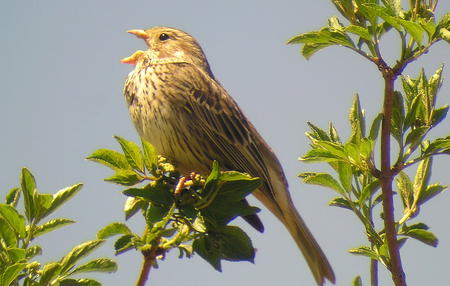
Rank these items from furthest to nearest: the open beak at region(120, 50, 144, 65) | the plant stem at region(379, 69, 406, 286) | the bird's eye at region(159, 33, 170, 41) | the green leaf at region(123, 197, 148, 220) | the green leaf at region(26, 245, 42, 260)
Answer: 1. the bird's eye at region(159, 33, 170, 41)
2. the open beak at region(120, 50, 144, 65)
3. the green leaf at region(123, 197, 148, 220)
4. the green leaf at region(26, 245, 42, 260)
5. the plant stem at region(379, 69, 406, 286)

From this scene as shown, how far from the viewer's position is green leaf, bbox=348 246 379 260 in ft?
7.78

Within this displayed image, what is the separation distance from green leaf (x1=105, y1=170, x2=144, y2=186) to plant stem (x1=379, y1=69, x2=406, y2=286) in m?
1.03

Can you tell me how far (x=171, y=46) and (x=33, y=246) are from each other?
3.78m

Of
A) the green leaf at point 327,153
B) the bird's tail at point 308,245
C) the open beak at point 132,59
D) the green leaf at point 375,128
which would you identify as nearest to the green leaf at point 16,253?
the green leaf at point 327,153

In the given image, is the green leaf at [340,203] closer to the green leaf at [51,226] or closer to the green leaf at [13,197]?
the green leaf at [51,226]

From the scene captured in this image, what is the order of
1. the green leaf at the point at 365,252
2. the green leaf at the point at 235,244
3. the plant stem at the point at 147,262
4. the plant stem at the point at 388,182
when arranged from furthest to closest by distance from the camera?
the green leaf at the point at 235,244
the green leaf at the point at 365,252
the plant stem at the point at 147,262
the plant stem at the point at 388,182

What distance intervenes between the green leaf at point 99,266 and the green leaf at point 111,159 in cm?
40

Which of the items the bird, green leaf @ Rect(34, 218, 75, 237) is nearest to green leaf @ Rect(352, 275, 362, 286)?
green leaf @ Rect(34, 218, 75, 237)

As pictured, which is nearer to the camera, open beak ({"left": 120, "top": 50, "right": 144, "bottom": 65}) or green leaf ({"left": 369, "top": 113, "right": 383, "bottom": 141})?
green leaf ({"left": 369, "top": 113, "right": 383, "bottom": 141})

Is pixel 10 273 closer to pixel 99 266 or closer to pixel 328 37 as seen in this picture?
pixel 99 266

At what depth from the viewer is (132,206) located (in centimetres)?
296

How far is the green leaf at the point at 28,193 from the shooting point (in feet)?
8.30

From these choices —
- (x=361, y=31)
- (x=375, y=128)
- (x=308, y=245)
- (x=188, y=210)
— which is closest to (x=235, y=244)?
(x=188, y=210)

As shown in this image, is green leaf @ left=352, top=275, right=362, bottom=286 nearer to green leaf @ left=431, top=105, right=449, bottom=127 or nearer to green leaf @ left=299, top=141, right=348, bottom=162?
green leaf @ left=299, top=141, right=348, bottom=162
